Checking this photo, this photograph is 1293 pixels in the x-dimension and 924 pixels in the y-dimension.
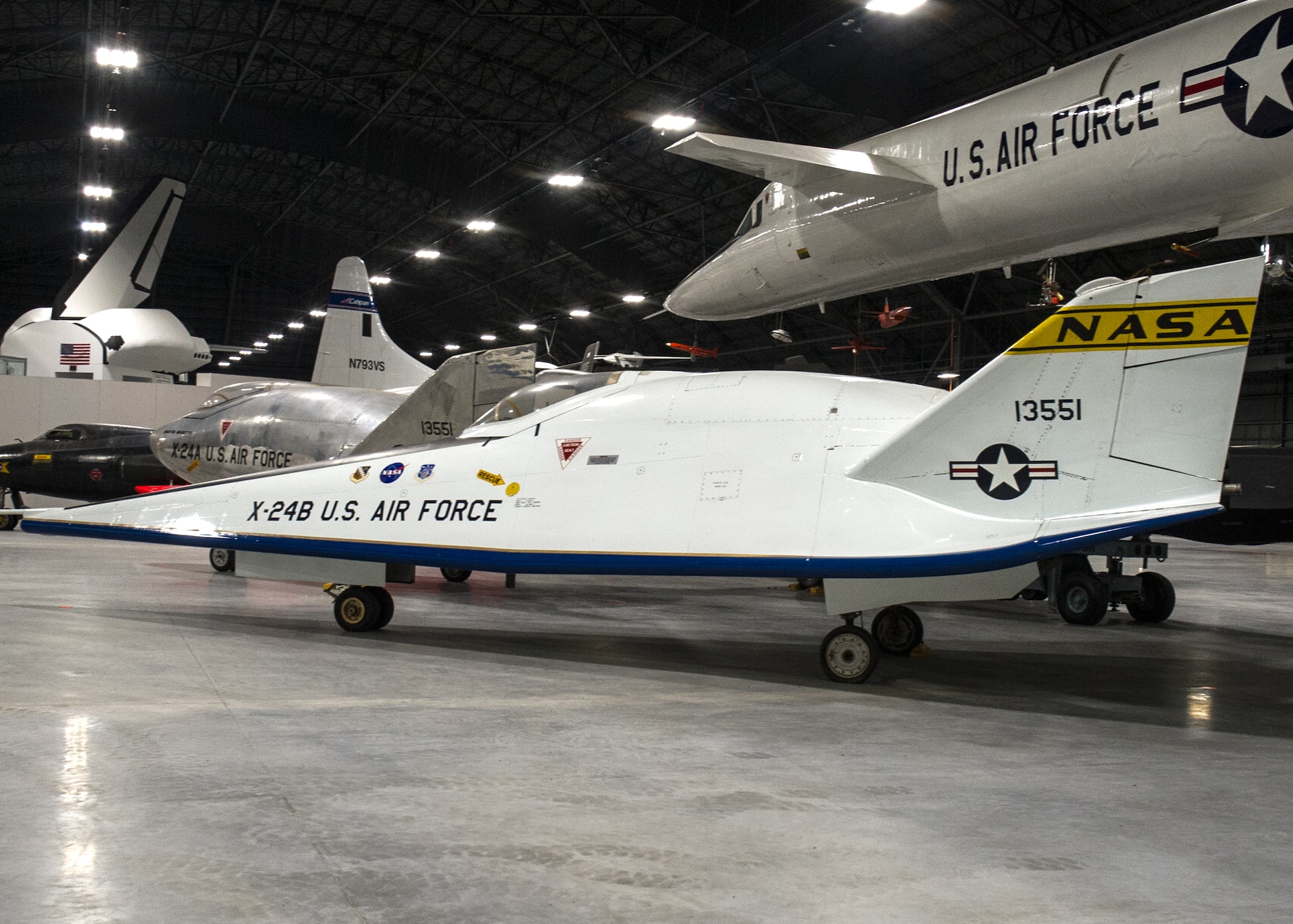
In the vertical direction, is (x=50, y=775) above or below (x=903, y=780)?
below

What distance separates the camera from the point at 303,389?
13.6m

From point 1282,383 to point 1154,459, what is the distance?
125ft

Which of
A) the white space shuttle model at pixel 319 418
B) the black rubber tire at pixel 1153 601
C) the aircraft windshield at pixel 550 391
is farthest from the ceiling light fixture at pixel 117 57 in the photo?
the black rubber tire at pixel 1153 601

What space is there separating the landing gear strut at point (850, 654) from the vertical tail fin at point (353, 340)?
1438 cm

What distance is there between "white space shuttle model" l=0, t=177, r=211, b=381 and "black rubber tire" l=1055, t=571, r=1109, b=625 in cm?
2653

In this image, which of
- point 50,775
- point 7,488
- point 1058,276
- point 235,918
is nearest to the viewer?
point 235,918

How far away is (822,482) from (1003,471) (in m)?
1.13

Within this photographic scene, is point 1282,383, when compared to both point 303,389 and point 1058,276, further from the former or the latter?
point 303,389

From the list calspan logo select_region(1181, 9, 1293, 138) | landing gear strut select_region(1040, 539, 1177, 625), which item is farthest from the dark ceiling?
landing gear strut select_region(1040, 539, 1177, 625)

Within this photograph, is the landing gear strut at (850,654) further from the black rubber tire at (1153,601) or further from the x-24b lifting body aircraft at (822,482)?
the black rubber tire at (1153,601)

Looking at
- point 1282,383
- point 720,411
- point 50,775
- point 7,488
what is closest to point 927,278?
point 720,411

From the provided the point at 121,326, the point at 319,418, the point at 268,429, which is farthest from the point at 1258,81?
the point at 121,326

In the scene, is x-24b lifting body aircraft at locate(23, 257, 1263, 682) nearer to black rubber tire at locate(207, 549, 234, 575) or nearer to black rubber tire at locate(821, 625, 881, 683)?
black rubber tire at locate(821, 625, 881, 683)

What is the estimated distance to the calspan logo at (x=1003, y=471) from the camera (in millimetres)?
6031
